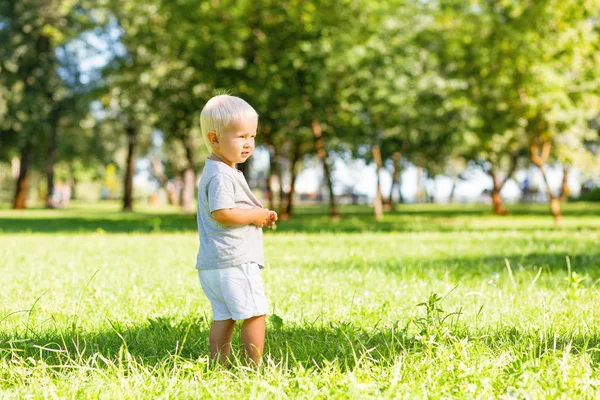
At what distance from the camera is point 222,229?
139 inches

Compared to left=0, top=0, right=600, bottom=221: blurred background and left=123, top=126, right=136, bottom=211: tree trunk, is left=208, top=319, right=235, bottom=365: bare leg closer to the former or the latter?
left=0, top=0, right=600, bottom=221: blurred background

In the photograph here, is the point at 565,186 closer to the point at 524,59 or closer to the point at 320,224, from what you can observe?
the point at 524,59

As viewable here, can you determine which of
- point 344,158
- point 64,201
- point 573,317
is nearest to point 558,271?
point 573,317

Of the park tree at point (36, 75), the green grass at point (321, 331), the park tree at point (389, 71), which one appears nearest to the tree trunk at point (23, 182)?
the park tree at point (36, 75)

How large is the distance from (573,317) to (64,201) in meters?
54.2

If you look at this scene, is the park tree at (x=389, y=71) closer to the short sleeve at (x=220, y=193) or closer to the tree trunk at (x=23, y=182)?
the short sleeve at (x=220, y=193)

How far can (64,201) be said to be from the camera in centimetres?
5444

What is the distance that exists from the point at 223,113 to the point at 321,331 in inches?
65.0

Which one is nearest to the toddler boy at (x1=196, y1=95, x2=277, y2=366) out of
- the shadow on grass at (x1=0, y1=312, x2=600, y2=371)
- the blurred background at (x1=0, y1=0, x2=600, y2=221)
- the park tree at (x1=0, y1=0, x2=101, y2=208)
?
the shadow on grass at (x1=0, y1=312, x2=600, y2=371)

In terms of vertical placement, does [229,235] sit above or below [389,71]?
below

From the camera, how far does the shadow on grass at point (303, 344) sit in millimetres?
3540

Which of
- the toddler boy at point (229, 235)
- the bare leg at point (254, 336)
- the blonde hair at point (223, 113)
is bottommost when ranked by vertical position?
the bare leg at point (254, 336)

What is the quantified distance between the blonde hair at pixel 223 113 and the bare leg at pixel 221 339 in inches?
40.8

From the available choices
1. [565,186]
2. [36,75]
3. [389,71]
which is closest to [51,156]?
[36,75]
